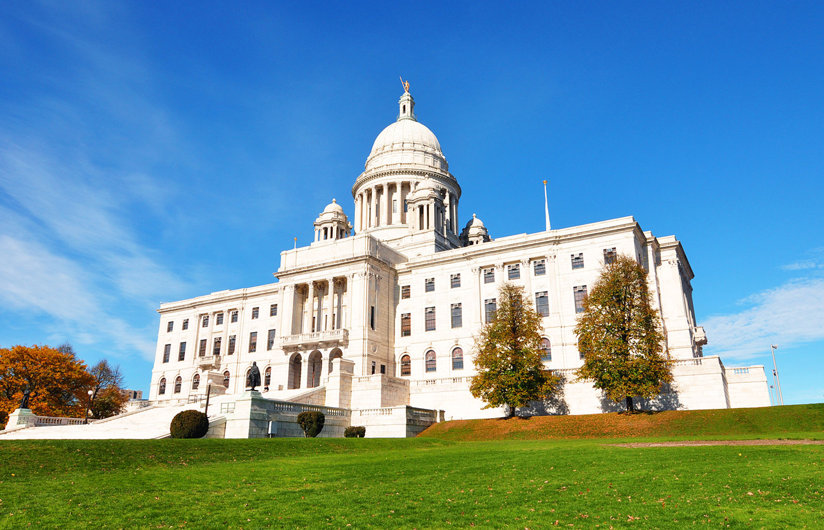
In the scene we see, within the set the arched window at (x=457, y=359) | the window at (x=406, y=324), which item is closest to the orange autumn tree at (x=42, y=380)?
the window at (x=406, y=324)

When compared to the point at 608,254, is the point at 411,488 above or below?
below

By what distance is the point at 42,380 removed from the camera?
196ft

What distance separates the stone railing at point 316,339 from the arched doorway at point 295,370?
1663mm

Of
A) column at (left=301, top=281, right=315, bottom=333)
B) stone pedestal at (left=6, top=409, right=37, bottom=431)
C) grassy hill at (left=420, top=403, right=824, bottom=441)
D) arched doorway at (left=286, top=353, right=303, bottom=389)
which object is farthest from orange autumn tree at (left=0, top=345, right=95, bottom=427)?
grassy hill at (left=420, top=403, right=824, bottom=441)

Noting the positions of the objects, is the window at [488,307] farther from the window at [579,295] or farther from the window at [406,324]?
the window at [406,324]

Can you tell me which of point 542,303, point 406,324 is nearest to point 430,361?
point 406,324

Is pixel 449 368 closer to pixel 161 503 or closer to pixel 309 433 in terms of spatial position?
pixel 309 433

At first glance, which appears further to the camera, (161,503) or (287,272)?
(287,272)

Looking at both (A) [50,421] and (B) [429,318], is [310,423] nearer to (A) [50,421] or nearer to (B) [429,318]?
(A) [50,421]

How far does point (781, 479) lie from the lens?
1520 centimetres

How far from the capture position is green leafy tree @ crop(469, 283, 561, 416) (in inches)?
1778

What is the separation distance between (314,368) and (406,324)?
1117 centimetres

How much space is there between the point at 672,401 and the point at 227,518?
4071 cm

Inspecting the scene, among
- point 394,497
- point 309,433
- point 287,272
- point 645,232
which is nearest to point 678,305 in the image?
point 645,232
